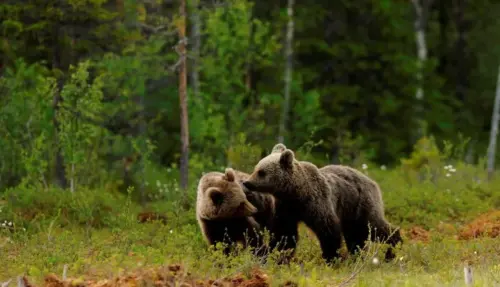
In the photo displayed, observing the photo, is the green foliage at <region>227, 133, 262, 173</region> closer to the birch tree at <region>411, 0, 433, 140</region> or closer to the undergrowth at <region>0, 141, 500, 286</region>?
the undergrowth at <region>0, 141, 500, 286</region>

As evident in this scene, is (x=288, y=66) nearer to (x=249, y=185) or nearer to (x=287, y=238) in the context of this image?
(x=287, y=238)

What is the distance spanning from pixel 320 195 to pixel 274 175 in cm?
65

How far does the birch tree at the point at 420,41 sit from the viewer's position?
114 ft

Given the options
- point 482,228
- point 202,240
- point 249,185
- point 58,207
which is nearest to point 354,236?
point 249,185

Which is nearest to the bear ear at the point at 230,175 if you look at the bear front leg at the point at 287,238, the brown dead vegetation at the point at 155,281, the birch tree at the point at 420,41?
the bear front leg at the point at 287,238

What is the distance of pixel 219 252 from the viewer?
39.6 feet

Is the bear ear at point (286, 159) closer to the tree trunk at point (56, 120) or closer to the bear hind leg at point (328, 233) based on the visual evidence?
the bear hind leg at point (328, 233)

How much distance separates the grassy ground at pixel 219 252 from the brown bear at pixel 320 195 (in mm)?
430

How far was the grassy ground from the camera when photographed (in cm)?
1120

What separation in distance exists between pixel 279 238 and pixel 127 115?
1060cm

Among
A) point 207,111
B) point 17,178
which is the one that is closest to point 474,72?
point 207,111

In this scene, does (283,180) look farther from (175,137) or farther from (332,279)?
(175,137)

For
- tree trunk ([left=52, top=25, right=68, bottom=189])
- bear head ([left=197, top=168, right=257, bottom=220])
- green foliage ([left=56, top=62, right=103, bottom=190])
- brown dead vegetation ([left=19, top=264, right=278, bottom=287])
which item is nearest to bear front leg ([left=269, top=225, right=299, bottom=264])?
bear head ([left=197, top=168, right=257, bottom=220])

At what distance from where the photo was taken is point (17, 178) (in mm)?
21047
